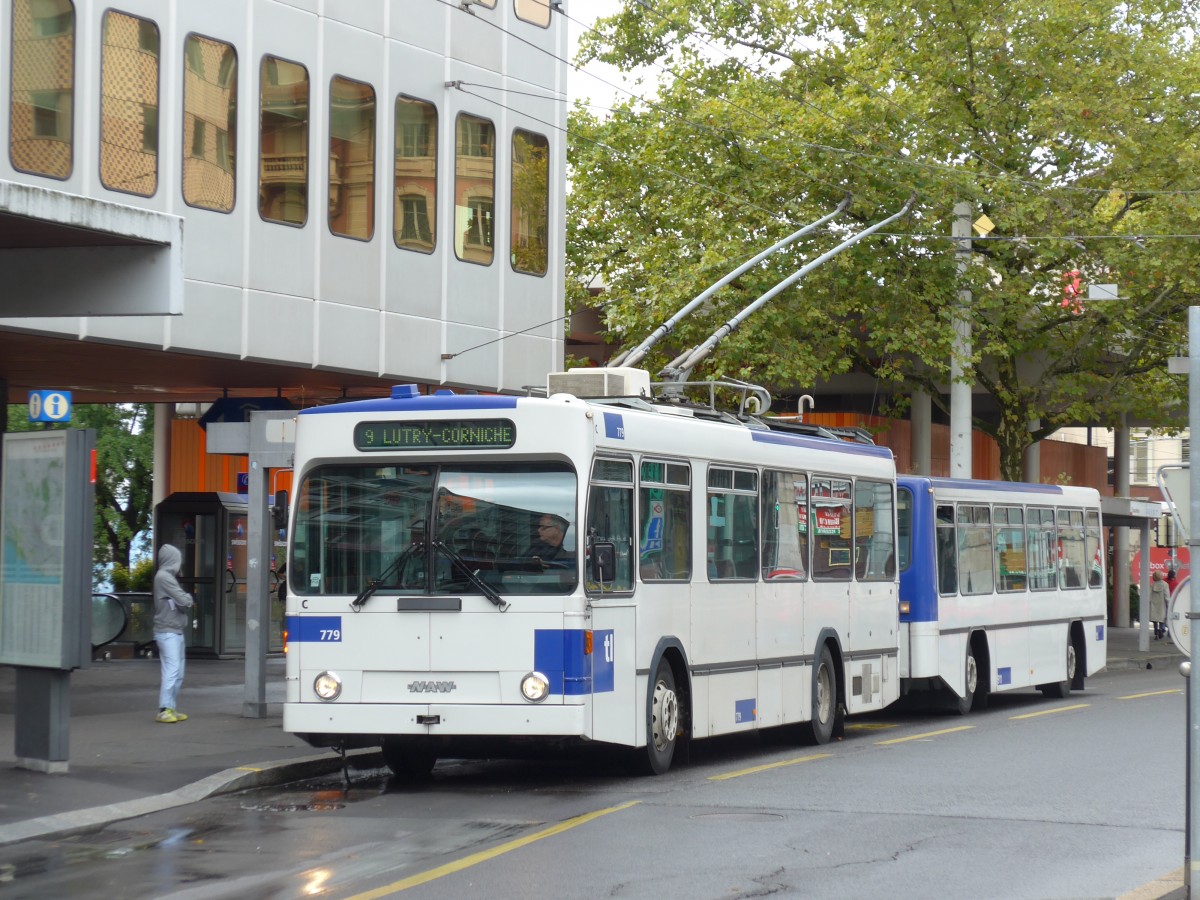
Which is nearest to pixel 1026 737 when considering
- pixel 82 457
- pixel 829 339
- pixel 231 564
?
pixel 82 457

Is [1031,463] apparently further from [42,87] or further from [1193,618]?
[1193,618]

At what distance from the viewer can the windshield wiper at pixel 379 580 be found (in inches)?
509

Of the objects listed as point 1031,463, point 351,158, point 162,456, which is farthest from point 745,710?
point 1031,463

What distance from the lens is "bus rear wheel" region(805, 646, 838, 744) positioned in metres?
17.2

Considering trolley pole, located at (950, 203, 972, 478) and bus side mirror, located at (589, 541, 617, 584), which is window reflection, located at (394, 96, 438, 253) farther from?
trolley pole, located at (950, 203, 972, 478)

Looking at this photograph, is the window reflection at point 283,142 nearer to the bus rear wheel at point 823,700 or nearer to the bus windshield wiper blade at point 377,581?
the bus rear wheel at point 823,700

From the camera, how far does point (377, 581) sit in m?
13.0

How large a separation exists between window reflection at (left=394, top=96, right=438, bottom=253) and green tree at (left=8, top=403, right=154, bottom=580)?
1727 cm

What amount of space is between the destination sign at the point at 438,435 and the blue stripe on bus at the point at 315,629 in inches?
49.9

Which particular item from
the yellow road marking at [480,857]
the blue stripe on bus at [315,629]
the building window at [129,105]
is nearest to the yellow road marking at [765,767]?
the yellow road marking at [480,857]

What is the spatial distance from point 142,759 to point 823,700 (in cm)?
665

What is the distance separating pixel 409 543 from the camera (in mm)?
12930

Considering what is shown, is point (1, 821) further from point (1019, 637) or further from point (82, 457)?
point (1019, 637)

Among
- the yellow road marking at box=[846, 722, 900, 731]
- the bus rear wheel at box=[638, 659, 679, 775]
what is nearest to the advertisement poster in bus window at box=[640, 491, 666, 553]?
the bus rear wheel at box=[638, 659, 679, 775]
